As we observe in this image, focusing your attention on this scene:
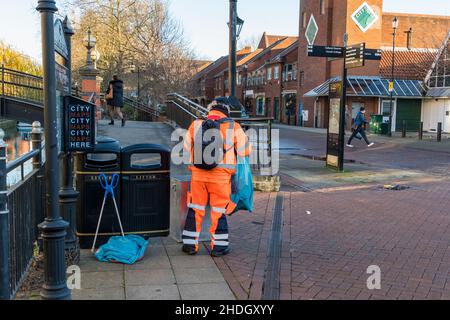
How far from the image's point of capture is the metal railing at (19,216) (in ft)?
11.1

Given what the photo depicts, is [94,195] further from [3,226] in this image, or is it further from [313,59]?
[313,59]

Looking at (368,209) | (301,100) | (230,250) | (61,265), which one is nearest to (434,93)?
(301,100)

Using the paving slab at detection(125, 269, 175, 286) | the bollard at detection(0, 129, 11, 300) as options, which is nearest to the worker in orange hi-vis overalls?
the paving slab at detection(125, 269, 175, 286)

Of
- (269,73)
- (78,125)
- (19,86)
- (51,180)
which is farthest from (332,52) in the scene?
(269,73)

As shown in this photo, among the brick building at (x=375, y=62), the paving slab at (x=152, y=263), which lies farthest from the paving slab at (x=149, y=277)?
the brick building at (x=375, y=62)

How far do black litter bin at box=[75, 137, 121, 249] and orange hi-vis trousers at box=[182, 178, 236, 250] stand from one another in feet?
2.74

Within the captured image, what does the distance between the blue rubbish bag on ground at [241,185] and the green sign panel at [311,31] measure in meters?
36.0

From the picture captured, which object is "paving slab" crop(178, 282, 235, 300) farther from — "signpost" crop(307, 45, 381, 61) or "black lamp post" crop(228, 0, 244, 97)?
"signpost" crop(307, 45, 381, 61)

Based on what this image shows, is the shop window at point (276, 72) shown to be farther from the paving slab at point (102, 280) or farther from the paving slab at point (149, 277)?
the paving slab at point (102, 280)

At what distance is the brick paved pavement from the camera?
180 inches

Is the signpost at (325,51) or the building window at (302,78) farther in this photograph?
the building window at (302,78)

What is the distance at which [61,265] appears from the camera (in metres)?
3.76
